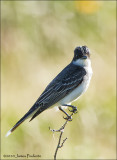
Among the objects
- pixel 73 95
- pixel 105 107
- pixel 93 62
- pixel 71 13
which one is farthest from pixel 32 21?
pixel 73 95

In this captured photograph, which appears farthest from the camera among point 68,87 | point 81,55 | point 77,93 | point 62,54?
point 62,54

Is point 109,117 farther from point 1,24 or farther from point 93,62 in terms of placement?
point 1,24

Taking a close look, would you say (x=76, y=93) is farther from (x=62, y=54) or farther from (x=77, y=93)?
(x=62, y=54)

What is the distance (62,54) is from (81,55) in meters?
1.78

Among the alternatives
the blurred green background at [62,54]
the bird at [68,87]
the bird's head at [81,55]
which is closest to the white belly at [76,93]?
the bird at [68,87]

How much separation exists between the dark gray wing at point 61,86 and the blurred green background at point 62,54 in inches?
48.9

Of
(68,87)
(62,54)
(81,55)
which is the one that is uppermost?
(62,54)

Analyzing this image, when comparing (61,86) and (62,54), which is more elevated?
(62,54)

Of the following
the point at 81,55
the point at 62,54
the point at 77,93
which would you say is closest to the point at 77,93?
the point at 77,93

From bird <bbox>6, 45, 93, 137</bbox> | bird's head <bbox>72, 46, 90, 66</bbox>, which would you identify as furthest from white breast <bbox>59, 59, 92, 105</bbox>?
bird's head <bbox>72, 46, 90, 66</bbox>

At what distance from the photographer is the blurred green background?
7.51 metres

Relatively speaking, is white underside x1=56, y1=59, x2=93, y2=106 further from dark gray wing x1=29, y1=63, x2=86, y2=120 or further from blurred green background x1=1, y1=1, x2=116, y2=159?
blurred green background x1=1, y1=1, x2=116, y2=159

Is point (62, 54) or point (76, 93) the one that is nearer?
point (76, 93)

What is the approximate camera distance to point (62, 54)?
793 cm
